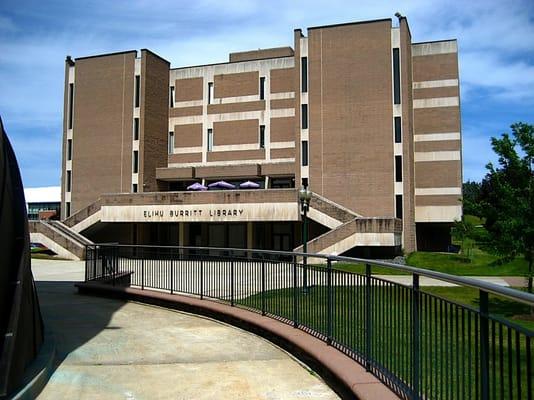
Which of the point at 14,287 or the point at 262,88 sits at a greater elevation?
the point at 262,88

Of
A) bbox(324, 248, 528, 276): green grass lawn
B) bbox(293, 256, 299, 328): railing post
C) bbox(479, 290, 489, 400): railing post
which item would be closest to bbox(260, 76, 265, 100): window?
bbox(324, 248, 528, 276): green grass lawn

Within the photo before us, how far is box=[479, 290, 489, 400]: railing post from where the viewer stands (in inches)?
138

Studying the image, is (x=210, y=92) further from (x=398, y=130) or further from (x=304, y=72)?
(x=398, y=130)

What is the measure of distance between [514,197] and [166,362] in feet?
38.7

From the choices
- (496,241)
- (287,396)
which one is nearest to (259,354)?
(287,396)

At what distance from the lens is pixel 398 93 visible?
133 feet

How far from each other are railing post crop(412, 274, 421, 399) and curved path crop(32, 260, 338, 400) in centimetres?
156

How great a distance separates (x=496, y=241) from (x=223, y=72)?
37780 millimetres

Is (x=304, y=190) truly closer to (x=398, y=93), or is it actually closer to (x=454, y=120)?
(x=398, y=93)

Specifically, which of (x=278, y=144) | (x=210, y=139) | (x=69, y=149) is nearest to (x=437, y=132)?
(x=278, y=144)

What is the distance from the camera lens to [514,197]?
1538 centimetres

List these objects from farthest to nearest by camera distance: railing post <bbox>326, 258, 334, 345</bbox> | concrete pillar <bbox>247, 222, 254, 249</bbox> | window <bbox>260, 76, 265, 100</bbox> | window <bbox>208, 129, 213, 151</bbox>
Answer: window <bbox>208, 129, 213, 151</bbox> < window <bbox>260, 76, 265, 100</bbox> < concrete pillar <bbox>247, 222, 254, 249</bbox> < railing post <bbox>326, 258, 334, 345</bbox>

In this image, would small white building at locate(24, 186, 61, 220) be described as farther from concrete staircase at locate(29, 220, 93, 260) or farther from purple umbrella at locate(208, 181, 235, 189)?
purple umbrella at locate(208, 181, 235, 189)

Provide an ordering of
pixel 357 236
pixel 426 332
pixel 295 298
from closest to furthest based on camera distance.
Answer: pixel 426 332 < pixel 295 298 < pixel 357 236
